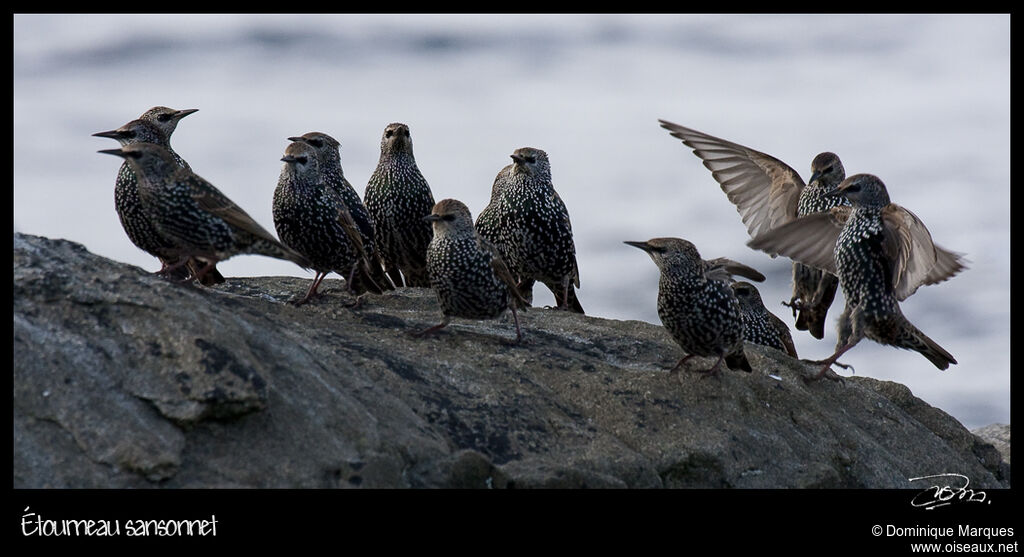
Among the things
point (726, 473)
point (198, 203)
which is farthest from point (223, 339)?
point (726, 473)

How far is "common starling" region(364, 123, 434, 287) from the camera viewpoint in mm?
9258

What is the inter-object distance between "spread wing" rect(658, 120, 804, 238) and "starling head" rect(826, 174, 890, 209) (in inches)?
98.2

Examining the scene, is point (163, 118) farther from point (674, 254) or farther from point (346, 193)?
point (674, 254)

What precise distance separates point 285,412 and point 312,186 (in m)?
3.07

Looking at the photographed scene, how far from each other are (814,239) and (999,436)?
3076 millimetres

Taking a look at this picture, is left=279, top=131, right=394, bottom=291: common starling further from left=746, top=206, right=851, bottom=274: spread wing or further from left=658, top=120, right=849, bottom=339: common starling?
left=658, top=120, right=849, bottom=339: common starling

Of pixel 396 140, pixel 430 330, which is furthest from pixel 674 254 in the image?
pixel 396 140

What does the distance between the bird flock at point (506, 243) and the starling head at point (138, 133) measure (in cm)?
1

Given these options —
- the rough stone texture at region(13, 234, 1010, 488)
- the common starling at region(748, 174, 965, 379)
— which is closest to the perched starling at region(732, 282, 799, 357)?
the common starling at region(748, 174, 965, 379)

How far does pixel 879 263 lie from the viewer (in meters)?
7.88

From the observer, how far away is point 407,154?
9414mm

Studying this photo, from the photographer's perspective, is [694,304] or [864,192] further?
[864,192]

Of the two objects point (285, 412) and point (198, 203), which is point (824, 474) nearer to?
point (285, 412)

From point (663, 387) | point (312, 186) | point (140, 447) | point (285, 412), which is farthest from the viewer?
point (312, 186)
